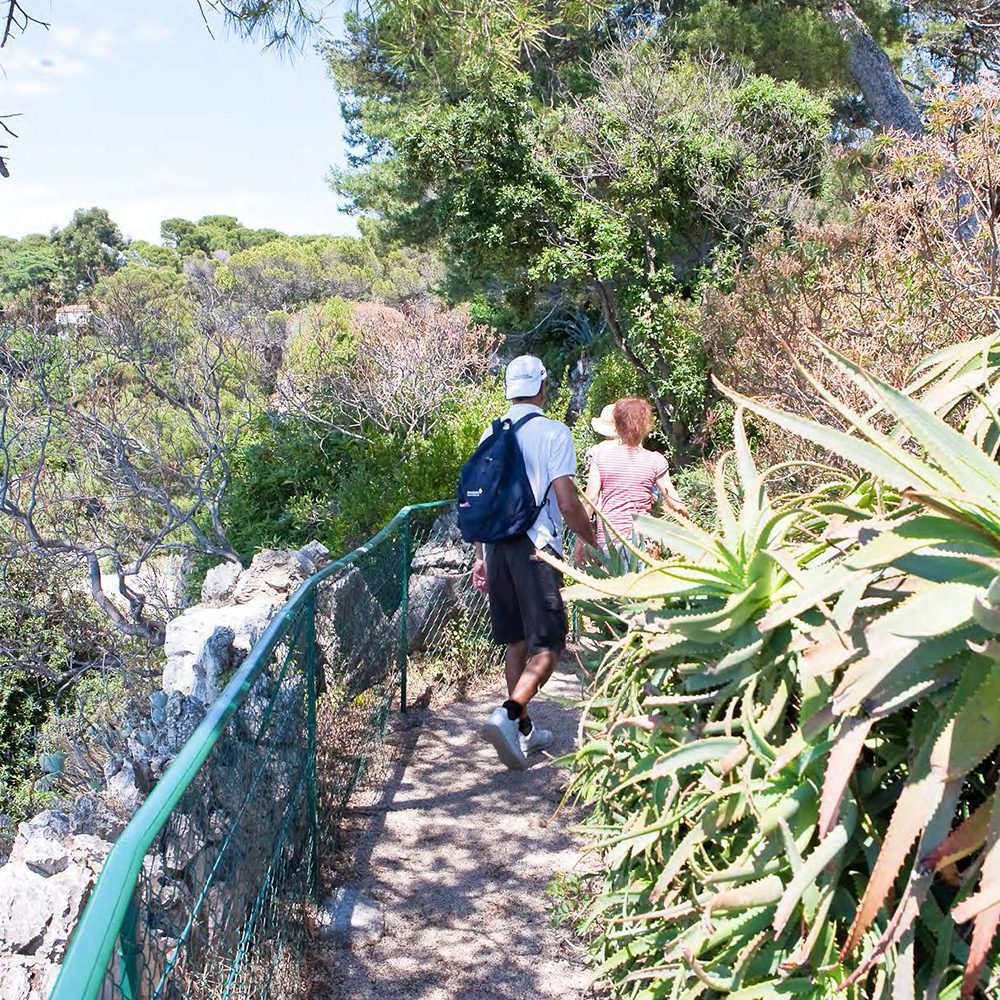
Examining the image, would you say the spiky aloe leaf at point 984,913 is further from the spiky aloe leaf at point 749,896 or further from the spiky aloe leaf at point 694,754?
the spiky aloe leaf at point 694,754

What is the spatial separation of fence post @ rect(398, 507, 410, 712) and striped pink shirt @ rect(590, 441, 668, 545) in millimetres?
1267

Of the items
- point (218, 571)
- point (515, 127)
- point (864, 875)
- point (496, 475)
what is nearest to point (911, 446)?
point (496, 475)

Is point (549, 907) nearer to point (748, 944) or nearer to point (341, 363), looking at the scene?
point (748, 944)

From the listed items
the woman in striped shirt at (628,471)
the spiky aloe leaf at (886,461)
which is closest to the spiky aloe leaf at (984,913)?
the spiky aloe leaf at (886,461)

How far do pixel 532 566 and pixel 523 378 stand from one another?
0.80 meters

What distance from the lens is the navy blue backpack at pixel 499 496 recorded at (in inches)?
160

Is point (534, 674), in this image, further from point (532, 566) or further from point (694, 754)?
point (694, 754)

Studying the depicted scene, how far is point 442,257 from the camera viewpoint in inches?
843

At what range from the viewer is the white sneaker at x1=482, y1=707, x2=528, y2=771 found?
4.13 m

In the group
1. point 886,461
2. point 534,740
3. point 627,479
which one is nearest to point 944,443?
point 886,461

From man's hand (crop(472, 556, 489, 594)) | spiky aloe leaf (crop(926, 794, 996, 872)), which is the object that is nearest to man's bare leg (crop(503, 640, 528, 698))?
man's hand (crop(472, 556, 489, 594))

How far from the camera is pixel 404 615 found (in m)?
5.44

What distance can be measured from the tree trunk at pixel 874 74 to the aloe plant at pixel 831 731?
1419cm

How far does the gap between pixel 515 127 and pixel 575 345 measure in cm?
677
